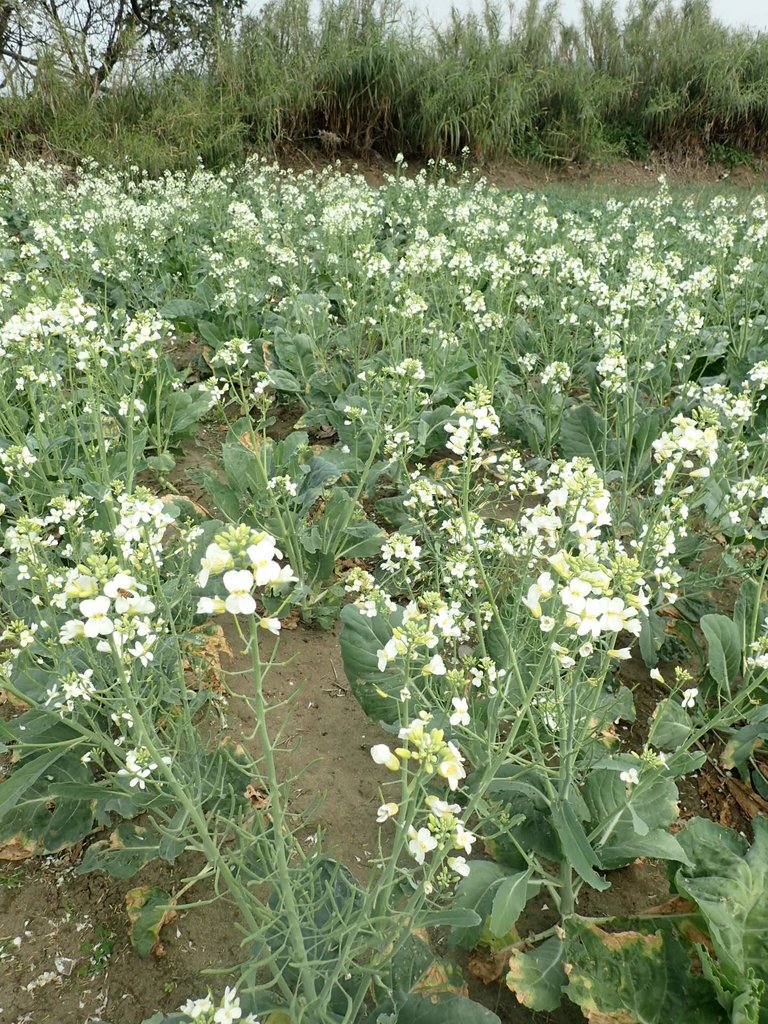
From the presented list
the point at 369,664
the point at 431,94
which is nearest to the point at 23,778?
the point at 369,664

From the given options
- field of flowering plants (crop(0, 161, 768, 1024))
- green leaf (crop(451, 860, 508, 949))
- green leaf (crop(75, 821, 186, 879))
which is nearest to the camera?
field of flowering plants (crop(0, 161, 768, 1024))

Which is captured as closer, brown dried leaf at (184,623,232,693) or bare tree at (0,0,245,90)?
brown dried leaf at (184,623,232,693)

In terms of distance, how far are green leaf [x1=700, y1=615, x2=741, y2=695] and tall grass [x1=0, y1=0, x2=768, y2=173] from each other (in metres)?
11.3

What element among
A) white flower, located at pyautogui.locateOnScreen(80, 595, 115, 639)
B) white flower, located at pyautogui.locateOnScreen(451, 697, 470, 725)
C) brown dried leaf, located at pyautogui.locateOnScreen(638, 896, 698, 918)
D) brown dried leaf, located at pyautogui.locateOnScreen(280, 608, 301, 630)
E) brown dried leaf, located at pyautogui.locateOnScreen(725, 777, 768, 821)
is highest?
white flower, located at pyautogui.locateOnScreen(80, 595, 115, 639)

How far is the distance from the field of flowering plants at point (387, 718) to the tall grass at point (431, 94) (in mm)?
9788

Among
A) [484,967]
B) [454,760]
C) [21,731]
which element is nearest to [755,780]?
[484,967]

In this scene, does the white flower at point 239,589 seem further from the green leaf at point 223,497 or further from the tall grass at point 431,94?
the tall grass at point 431,94

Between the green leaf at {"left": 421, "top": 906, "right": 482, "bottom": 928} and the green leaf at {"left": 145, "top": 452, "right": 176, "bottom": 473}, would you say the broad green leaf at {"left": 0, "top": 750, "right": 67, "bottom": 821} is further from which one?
the green leaf at {"left": 145, "top": 452, "right": 176, "bottom": 473}

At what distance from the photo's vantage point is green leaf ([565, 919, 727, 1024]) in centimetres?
161

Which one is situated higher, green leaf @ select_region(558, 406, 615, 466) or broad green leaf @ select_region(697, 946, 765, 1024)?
green leaf @ select_region(558, 406, 615, 466)

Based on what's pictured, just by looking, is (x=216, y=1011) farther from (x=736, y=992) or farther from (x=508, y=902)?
(x=736, y=992)

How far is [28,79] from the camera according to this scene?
1238cm

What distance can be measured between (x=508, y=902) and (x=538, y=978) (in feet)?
0.57

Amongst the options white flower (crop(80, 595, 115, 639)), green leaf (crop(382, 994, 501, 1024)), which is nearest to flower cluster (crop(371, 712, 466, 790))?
white flower (crop(80, 595, 115, 639))
